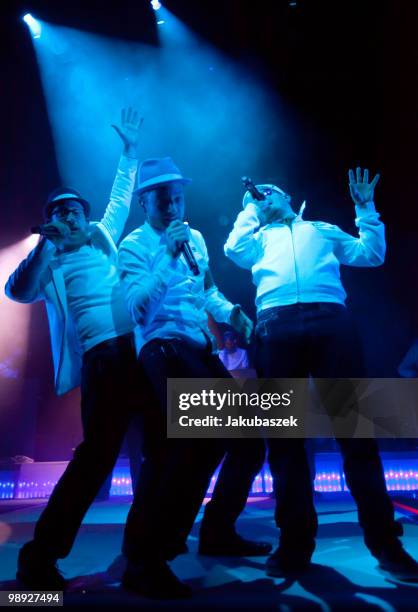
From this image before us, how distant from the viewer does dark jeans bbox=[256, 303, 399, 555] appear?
1807mm

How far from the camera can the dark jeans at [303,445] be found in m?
1.81

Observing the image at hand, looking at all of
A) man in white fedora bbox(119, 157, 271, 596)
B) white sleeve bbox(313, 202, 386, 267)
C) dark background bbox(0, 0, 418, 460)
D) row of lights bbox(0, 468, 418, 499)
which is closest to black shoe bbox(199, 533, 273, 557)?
man in white fedora bbox(119, 157, 271, 596)

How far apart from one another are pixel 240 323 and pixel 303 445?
1.92ft

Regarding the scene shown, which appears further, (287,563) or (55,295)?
(55,295)

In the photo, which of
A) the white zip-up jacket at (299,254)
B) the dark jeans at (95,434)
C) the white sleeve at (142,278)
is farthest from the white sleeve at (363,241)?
the dark jeans at (95,434)

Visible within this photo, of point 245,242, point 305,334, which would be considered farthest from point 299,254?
point 305,334

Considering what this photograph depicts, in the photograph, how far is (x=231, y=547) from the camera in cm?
213

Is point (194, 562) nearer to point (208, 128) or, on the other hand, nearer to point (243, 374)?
point (243, 374)

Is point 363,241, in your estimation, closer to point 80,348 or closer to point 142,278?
point 142,278

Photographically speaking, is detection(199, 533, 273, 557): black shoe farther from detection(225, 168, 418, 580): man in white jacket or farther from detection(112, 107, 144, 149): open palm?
detection(112, 107, 144, 149): open palm

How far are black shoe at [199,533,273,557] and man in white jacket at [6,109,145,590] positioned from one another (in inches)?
26.7

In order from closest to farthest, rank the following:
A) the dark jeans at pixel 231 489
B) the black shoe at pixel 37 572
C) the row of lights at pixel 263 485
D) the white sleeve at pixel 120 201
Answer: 1. the black shoe at pixel 37 572
2. the dark jeans at pixel 231 489
3. the white sleeve at pixel 120 201
4. the row of lights at pixel 263 485

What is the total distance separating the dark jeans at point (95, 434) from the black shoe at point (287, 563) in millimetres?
720

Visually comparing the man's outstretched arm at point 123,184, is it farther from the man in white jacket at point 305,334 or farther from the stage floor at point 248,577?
A: the stage floor at point 248,577
